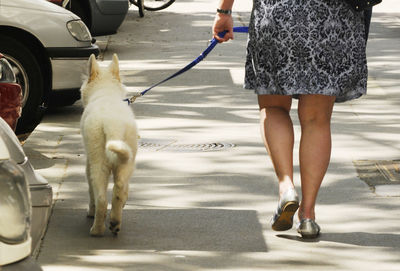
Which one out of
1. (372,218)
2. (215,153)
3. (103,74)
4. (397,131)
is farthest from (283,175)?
(397,131)

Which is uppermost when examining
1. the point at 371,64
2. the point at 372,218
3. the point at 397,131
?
the point at 372,218

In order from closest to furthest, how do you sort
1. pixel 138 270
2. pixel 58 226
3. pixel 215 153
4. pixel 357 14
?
pixel 138 270 → pixel 357 14 → pixel 58 226 → pixel 215 153

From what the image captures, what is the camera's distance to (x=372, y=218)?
659 centimetres

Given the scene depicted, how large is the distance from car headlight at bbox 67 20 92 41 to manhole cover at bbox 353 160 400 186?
3.20m

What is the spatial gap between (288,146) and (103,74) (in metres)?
1.31

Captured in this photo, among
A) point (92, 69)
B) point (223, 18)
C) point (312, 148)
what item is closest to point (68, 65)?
point (92, 69)

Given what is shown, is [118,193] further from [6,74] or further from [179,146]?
[179,146]

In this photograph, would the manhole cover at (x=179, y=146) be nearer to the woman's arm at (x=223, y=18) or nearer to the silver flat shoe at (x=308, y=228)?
the woman's arm at (x=223, y=18)

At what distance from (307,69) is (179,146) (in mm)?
3030

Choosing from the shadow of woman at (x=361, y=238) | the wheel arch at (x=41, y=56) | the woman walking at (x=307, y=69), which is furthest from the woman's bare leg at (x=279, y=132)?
the wheel arch at (x=41, y=56)

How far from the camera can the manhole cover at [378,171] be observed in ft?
24.8

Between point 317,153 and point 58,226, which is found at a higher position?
point 317,153

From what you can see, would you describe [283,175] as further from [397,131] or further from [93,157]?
[397,131]

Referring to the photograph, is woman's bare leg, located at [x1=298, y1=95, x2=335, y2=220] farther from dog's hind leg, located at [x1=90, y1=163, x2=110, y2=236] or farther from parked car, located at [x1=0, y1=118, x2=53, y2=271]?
parked car, located at [x1=0, y1=118, x2=53, y2=271]
